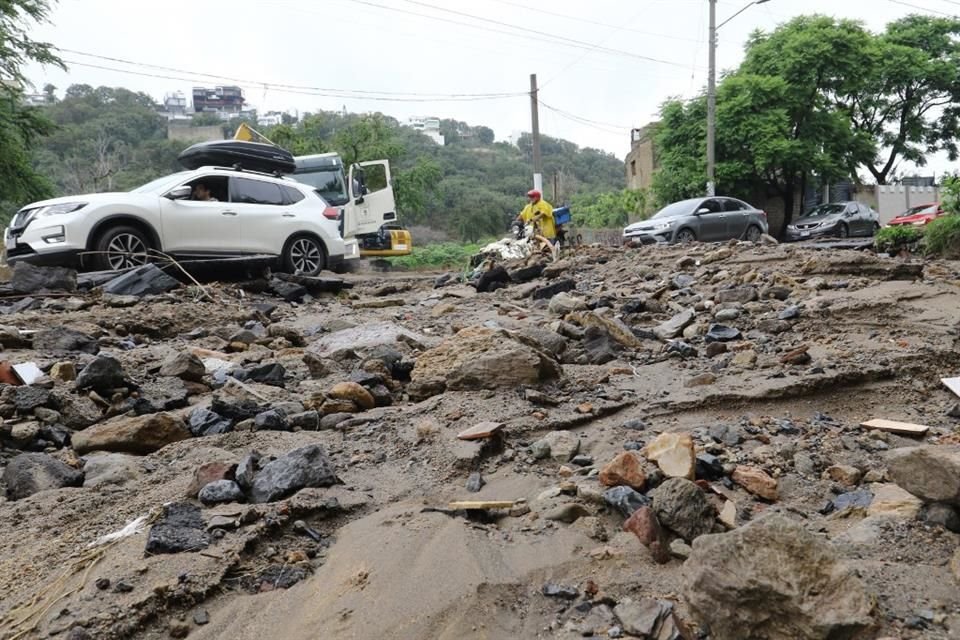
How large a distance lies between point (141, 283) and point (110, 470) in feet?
19.0

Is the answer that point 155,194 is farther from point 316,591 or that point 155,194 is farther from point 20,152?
point 20,152

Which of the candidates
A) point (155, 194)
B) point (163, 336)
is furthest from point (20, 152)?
point (163, 336)

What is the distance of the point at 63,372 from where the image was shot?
4.73 meters

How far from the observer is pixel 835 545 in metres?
2.24

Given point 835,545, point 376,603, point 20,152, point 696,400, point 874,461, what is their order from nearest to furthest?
point 376,603 → point 835,545 → point 874,461 → point 696,400 → point 20,152

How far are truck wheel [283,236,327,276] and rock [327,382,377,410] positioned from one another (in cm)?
733

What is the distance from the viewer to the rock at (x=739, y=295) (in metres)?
6.57

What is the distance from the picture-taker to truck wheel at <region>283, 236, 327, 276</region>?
36.4 ft

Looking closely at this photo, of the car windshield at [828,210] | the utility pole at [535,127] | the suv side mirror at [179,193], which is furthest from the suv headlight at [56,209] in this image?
the car windshield at [828,210]

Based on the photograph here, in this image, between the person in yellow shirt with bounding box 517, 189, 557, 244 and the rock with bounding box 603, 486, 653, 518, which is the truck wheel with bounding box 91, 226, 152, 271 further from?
the rock with bounding box 603, 486, 653, 518

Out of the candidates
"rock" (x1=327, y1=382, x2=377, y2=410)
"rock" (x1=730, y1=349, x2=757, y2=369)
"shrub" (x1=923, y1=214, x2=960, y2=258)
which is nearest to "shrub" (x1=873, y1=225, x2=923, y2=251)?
"shrub" (x1=923, y1=214, x2=960, y2=258)

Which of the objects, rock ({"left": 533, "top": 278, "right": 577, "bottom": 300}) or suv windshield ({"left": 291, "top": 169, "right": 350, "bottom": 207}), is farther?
suv windshield ({"left": 291, "top": 169, "right": 350, "bottom": 207})

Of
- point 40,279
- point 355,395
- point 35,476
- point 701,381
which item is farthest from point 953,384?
point 40,279

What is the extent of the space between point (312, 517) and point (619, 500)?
107 centimetres
